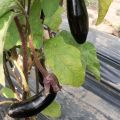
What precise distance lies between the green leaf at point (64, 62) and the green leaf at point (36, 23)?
25mm

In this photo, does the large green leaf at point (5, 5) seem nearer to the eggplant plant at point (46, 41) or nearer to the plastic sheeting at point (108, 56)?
the eggplant plant at point (46, 41)

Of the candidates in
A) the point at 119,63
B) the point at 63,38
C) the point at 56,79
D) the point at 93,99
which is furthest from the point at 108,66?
the point at 56,79

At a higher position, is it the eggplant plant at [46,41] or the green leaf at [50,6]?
the green leaf at [50,6]

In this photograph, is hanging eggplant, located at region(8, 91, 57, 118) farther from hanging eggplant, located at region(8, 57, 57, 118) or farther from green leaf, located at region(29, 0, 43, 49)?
green leaf, located at region(29, 0, 43, 49)

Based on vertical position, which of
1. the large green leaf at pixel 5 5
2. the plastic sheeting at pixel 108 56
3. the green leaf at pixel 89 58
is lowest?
the plastic sheeting at pixel 108 56

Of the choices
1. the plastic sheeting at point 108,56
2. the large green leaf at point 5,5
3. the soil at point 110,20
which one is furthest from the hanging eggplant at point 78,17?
the soil at point 110,20

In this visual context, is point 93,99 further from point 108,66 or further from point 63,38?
point 63,38

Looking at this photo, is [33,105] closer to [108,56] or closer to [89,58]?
[89,58]

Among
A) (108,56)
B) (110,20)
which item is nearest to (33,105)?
(108,56)

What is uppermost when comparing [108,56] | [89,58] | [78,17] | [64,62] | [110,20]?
[78,17]

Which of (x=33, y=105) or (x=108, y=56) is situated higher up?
(x=33, y=105)

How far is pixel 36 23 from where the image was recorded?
73 cm

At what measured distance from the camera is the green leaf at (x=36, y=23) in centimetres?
70

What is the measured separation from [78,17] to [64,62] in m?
0.12
